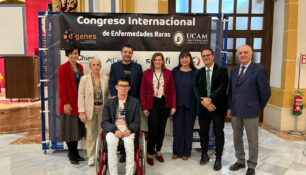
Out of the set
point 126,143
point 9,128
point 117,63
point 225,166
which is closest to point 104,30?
point 117,63

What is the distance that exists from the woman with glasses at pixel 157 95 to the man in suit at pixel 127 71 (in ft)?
0.42

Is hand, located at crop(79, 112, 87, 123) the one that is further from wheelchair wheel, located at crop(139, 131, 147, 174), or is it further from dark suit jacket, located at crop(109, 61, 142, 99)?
wheelchair wheel, located at crop(139, 131, 147, 174)

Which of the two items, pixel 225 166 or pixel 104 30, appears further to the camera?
pixel 104 30

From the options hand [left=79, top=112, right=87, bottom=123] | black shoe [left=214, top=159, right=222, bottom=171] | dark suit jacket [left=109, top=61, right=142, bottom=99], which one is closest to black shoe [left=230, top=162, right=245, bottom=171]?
black shoe [left=214, top=159, right=222, bottom=171]

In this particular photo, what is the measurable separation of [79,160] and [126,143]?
1089mm

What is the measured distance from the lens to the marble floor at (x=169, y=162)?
267 cm

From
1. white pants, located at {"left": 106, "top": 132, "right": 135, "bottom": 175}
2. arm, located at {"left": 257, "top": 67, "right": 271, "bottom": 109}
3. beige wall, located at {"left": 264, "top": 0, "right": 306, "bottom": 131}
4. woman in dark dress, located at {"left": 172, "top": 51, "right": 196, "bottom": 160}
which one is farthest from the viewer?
beige wall, located at {"left": 264, "top": 0, "right": 306, "bottom": 131}

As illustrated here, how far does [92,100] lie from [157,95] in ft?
2.63

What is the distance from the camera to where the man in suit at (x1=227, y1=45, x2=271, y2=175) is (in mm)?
2385

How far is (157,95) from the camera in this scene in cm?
282

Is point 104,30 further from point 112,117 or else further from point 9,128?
point 9,128

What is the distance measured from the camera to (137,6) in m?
4.30

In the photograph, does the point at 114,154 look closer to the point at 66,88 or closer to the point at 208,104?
the point at 66,88

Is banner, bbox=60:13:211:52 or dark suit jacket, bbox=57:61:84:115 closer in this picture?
dark suit jacket, bbox=57:61:84:115
